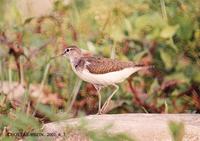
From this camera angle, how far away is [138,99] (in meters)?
6.30

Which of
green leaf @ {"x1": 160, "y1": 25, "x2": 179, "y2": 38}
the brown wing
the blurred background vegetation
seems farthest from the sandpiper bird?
green leaf @ {"x1": 160, "y1": 25, "x2": 179, "y2": 38}

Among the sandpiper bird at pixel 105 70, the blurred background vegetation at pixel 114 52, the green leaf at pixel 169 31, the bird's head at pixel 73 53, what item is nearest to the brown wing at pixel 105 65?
the sandpiper bird at pixel 105 70

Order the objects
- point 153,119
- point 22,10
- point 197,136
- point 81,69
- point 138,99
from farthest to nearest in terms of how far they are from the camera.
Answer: point 22,10, point 138,99, point 81,69, point 153,119, point 197,136

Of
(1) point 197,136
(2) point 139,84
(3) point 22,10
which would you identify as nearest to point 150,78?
(2) point 139,84

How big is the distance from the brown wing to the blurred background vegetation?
0.69 metres

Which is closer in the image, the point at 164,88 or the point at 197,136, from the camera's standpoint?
the point at 197,136

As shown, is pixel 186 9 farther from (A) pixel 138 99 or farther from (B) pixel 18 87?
(B) pixel 18 87

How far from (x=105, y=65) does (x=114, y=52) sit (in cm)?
100

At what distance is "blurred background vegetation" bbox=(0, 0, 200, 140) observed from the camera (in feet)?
20.9

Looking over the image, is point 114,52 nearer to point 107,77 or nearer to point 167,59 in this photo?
point 167,59

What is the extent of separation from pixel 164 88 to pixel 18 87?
130 centimetres

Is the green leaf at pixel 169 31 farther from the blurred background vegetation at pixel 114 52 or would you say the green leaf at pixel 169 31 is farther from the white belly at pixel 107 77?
the white belly at pixel 107 77

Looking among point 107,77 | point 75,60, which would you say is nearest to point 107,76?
point 107,77

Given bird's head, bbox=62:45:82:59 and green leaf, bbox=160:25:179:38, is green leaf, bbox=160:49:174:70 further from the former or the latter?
bird's head, bbox=62:45:82:59
